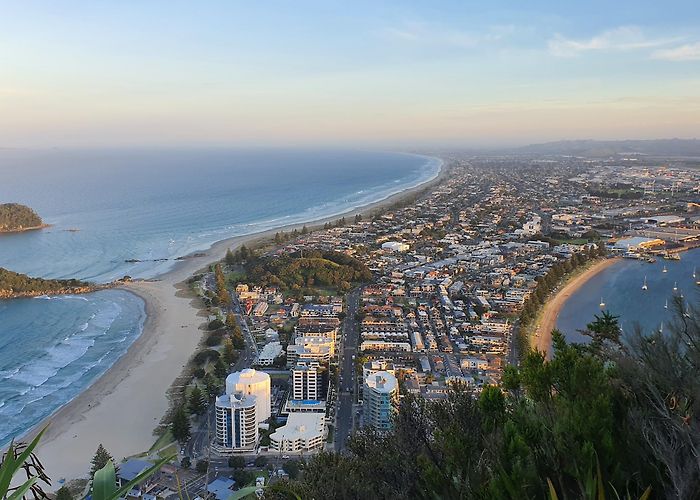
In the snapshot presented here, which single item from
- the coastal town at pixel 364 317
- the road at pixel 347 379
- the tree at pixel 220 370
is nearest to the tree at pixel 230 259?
the coastal town at pixel 364 317

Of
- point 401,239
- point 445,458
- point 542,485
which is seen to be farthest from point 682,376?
point 401,239

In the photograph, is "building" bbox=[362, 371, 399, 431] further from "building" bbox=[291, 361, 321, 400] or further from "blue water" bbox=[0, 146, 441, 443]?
"blue water" bbox=[0, 146, 441, 443]

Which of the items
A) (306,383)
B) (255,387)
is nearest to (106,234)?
(306,383)

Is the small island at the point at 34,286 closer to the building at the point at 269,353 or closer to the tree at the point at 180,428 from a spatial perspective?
the building at the point at 269,353

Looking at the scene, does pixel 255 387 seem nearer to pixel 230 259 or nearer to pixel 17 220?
pixel 230 259

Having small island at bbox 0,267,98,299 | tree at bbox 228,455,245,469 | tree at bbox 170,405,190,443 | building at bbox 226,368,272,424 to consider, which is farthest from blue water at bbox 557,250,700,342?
small island at bbox 0,267,98,299

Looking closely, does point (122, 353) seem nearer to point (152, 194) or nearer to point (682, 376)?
point (682, 376)
